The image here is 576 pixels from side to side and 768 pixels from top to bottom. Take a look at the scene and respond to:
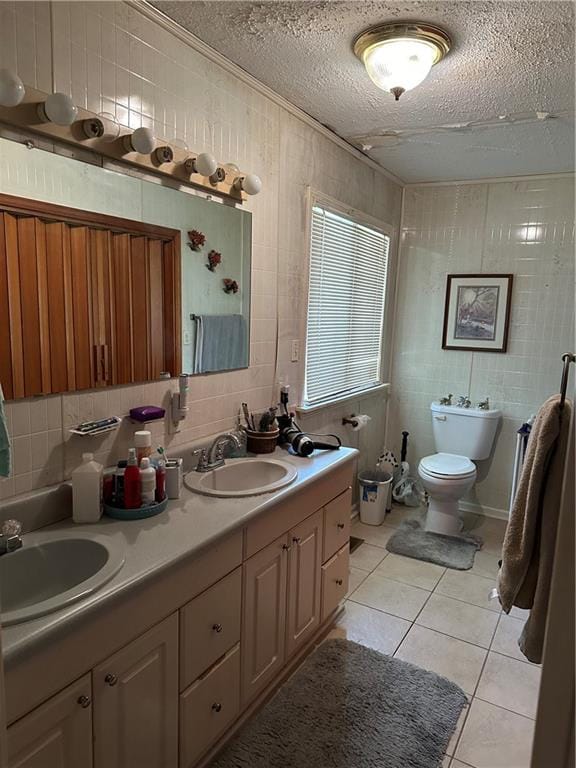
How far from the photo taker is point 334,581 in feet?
7.66

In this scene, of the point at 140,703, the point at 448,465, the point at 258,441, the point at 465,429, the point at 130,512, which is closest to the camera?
the point at 140,703

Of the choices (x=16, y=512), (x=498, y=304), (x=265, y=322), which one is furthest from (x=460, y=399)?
(x=16, y=512)

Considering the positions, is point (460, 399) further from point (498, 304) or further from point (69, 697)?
point (69, 697)

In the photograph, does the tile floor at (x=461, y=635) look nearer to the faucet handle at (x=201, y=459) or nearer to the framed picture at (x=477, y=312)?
the faucet handle at (x=201, y=459)

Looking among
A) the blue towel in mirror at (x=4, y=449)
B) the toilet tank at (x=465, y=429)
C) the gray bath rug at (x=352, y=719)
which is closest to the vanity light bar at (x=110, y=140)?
the blue towel in mirror at (x=4, y=449)

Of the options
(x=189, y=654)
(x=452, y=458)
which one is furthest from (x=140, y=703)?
(x=452, y=458)

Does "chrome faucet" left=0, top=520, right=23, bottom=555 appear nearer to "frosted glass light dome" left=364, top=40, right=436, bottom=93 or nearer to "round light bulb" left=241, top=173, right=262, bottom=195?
"round light bulb" left=241, top=173, right=262, bottom=195

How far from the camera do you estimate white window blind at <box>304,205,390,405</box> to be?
288 centimetres

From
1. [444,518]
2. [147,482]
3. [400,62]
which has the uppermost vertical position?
[400,62]

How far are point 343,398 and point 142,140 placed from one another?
1.99 m

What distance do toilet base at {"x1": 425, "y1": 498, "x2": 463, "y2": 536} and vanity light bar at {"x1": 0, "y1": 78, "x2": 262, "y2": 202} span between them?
2381 mm

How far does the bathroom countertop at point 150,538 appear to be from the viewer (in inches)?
39.7

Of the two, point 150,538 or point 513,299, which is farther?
point 513,299

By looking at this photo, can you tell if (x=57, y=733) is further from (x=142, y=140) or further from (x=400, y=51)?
(x=400, y=51)
